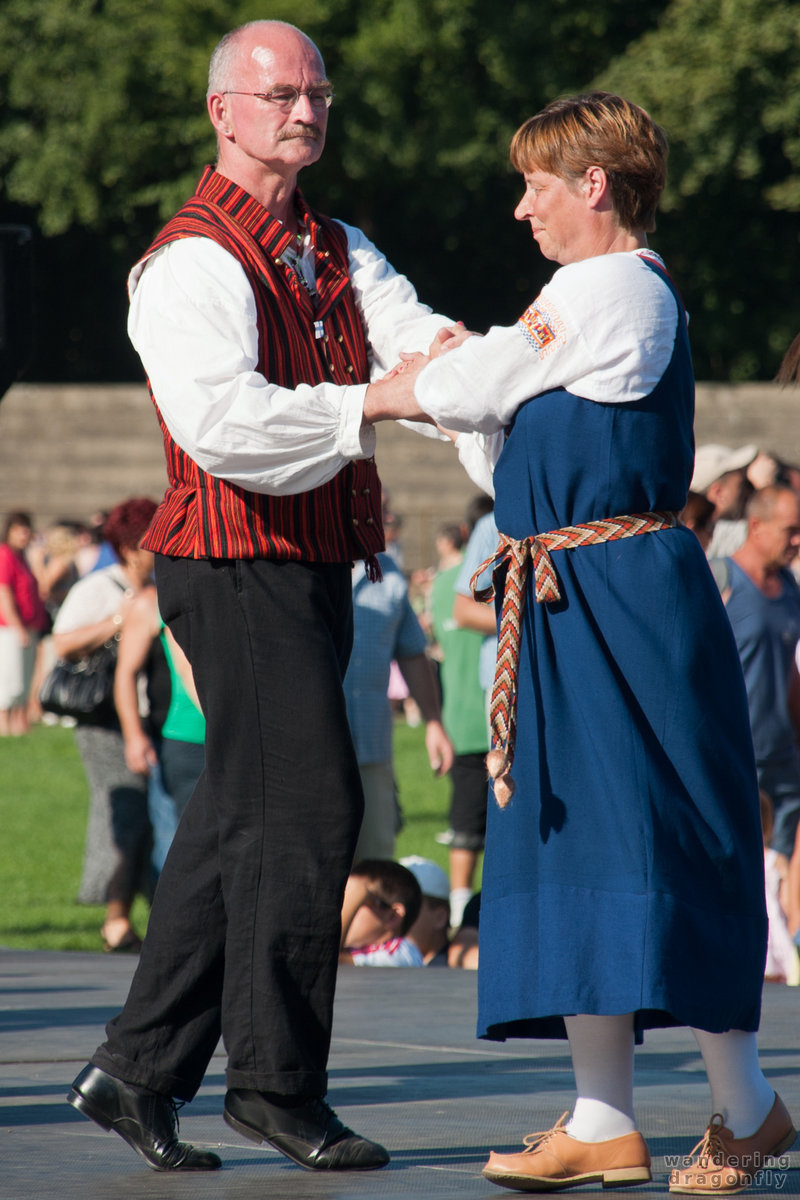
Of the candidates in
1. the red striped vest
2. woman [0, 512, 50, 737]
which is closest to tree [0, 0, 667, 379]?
woman [0, 512, 50, 737]

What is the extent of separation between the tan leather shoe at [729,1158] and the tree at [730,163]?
2622cm

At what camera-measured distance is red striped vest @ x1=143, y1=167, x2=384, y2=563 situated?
3225 mm

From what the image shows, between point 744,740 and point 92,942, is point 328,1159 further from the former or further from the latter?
point 92,942

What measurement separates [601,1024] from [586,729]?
1.64 feet

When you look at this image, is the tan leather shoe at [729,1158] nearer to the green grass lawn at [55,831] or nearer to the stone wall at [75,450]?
the green grass lawn at [55,831]

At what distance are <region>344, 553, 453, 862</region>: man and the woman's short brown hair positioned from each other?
4.18 meters

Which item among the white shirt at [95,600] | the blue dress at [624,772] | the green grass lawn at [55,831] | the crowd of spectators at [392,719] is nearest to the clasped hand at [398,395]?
the blue dress at [624,772]

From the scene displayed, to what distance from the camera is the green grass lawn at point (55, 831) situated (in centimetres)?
891

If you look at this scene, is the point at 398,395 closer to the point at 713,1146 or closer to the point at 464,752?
the point at 713,1146

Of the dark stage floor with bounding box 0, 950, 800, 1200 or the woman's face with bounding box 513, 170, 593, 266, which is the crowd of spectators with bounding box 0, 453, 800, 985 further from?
the woman's face with bounding box 513, 170, 593, 266

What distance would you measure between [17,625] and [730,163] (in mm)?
16405

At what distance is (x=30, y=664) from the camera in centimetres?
1795

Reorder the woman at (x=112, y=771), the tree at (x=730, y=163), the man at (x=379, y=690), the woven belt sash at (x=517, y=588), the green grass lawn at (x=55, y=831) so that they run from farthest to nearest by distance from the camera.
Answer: the tree at (x=730, y=163), the green grass lawn at (x=55, y=831), the woman at (x=112, y=771), the man at (x=379, y=690), the woven belt sash at (x=517, y=588)

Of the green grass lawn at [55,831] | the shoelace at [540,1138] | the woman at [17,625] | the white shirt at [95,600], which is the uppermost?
the white shirt at [95,600]
